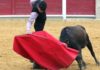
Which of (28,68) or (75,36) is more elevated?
(75,36)

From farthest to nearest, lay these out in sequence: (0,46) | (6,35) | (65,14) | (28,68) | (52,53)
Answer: (65,14) → (6,35) → (0,46) → (28,68) → (52,53)

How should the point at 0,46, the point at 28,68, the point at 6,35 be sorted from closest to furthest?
the point at 28,68 → the point at 0,46 → the point at 6,35

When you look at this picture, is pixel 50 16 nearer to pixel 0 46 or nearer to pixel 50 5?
pixel 50 5

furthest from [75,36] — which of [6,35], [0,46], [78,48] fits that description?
[6,35]

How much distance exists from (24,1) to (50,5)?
1.10 m

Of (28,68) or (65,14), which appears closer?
(28,68)

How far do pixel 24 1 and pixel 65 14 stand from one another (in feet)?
6.01

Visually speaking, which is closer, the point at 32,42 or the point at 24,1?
the point at 32,42

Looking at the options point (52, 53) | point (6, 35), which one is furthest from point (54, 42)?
point (6, 35)

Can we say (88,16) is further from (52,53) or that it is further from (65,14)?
(52,53)

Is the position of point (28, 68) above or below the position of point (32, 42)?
below

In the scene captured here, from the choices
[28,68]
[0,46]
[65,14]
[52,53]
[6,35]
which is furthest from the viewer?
[65,14]

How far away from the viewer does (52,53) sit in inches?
275

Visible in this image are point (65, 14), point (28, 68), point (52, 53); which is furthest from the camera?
point (65, 14)
